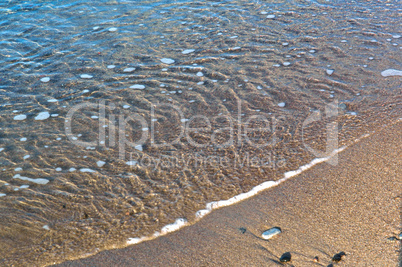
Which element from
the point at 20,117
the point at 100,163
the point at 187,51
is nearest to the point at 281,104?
the point at 187,51

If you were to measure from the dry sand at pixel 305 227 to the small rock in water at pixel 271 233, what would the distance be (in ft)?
0.14

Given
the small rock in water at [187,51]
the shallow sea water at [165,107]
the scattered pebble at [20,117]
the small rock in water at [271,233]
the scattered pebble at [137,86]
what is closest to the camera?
the small rock in water at [271,233]

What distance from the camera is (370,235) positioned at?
2.52m

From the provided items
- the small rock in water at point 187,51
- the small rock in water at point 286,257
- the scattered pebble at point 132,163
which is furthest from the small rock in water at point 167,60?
the small rock in water at point 286,257

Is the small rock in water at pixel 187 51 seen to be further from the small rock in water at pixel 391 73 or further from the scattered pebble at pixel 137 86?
the small rock in water at pixel 391 73

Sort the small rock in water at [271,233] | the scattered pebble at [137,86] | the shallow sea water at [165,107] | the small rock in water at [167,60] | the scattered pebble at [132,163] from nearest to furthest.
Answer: the small rock in water at [271,233] < the shallow sea water at [165,107] < the scattered pebble at [132,163] < the scattered pebble at [137,86] < the small rock in water at [167,60]

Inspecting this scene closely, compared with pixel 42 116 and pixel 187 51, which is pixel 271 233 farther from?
pixel 187 51

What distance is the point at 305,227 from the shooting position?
2652mm

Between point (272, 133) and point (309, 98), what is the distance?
3.38ft

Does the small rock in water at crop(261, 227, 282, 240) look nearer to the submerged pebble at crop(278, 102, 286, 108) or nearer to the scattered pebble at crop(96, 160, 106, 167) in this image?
the scattered pebble at crop(96, 160, 106, 167)

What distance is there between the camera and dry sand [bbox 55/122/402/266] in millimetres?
2430

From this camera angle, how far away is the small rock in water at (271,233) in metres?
2.59

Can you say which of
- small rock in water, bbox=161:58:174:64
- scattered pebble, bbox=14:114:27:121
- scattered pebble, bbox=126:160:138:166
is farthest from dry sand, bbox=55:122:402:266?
small rock in water, bbox=161:58:174:64

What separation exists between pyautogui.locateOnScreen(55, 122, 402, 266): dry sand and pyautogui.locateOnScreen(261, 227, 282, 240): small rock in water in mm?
42
